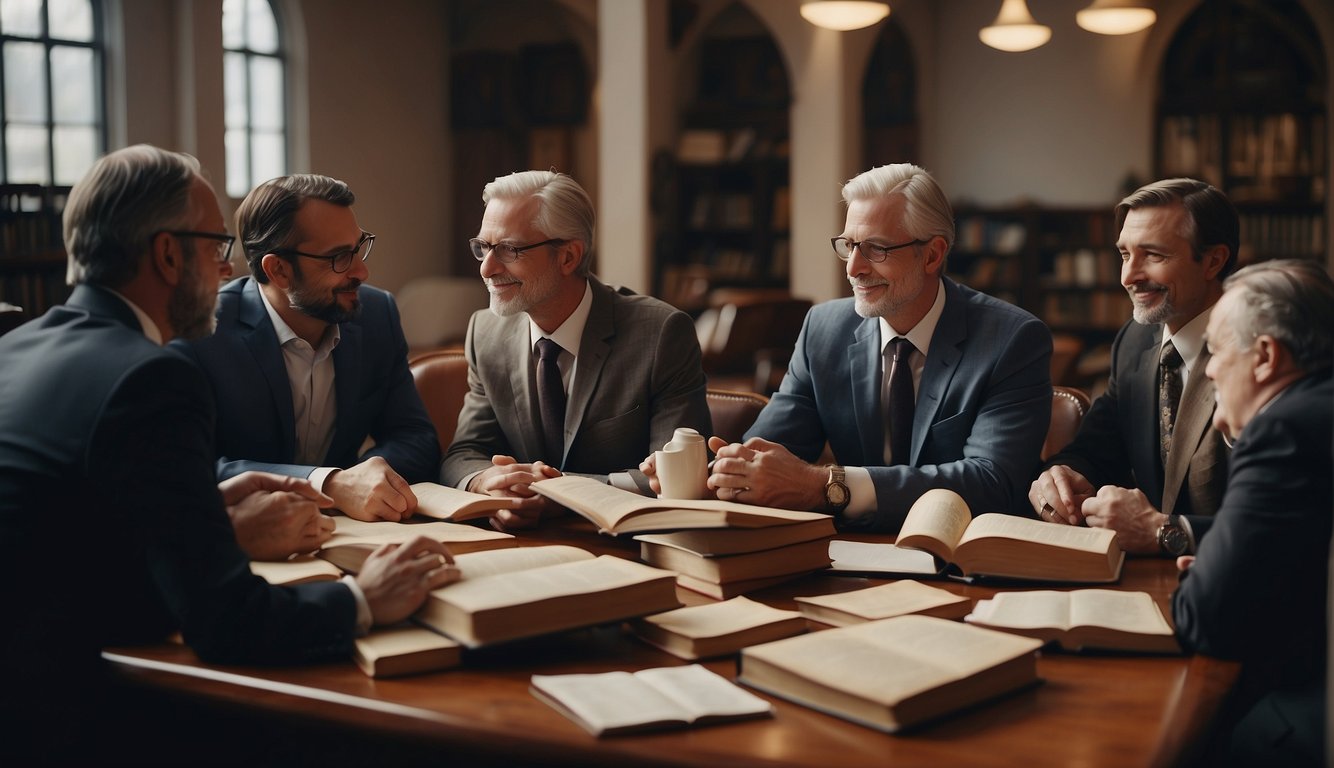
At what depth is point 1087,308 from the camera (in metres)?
11.4

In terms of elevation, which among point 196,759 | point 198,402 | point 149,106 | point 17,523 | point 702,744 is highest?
point 149,106

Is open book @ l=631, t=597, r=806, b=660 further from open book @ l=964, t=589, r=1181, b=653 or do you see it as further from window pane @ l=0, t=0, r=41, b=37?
window pane @ l=0, t=0, r=41, b=37

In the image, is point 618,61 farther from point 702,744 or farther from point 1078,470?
point 702,744

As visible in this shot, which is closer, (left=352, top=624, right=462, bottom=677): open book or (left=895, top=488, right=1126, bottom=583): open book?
(left=352, top=624, right=462, bottom=677): open book

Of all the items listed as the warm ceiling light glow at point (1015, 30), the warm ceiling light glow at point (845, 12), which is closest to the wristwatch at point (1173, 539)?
the warm ceiling light glow at point (845, 12)

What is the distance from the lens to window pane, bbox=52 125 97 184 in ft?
29.6

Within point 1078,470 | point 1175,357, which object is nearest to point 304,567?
point 1078,470

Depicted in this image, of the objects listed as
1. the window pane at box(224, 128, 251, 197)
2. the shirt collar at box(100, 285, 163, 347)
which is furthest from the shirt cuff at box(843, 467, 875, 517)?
the window pane at box(224, 128, 251, 197)

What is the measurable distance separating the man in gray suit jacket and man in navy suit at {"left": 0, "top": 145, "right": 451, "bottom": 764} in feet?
4.22

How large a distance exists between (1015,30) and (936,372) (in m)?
6.02

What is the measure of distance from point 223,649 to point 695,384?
5.55 ft

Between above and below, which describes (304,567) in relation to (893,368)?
below

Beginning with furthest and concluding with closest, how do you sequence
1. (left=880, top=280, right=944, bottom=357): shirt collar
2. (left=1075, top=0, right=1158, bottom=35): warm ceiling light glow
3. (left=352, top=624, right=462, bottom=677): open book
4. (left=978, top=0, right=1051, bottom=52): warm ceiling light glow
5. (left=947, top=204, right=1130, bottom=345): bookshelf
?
(left=947, top=204, right=1130, bottom=345): bookshelf → (left=1075, top=0, right=1158, bottom=35): warm ceiling light glow → (left=978, top=0, right=1051, bottom=52): warm ceiling light glow → (left=880, top=280, right=944, bottom=357): shirt collar → (left=352, top=624, right=462, bottom=677): open book

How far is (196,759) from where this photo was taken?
178 cm
